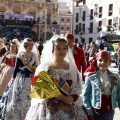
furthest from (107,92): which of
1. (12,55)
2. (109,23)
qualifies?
(109,23)

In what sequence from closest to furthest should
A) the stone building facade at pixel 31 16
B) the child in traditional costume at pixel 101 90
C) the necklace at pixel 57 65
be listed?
the necklace at pixel 57 65 < the child in traditional costume at pixel 101 90 < the stone building facade at pixel 31 16

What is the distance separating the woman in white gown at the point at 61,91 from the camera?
11.1 feet

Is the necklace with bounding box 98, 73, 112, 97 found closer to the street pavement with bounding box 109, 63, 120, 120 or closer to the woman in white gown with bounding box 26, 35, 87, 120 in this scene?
the woman in white gown with bounding box 26, 35, 87, 120

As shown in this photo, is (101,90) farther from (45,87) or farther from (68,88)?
(45,87)

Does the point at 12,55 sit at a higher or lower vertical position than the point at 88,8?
lower

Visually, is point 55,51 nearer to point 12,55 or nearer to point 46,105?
point 46,105

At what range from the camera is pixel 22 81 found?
576cm

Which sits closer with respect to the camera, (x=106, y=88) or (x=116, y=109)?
(x=106, y=88)

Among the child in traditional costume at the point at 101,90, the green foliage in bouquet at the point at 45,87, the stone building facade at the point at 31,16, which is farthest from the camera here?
the stone building facade at the point at 31,16

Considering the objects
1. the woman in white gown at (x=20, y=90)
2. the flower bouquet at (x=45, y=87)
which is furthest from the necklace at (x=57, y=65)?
the woman in white gown at (x=20, y=90)

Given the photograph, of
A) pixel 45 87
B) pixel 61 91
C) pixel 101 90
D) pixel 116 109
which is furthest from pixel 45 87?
A: pixel 116 109

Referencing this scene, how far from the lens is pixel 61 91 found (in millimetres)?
3475

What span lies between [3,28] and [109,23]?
15514 mm

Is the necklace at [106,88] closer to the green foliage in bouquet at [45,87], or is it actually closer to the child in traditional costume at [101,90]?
the child in traditional costume at [101,90]
